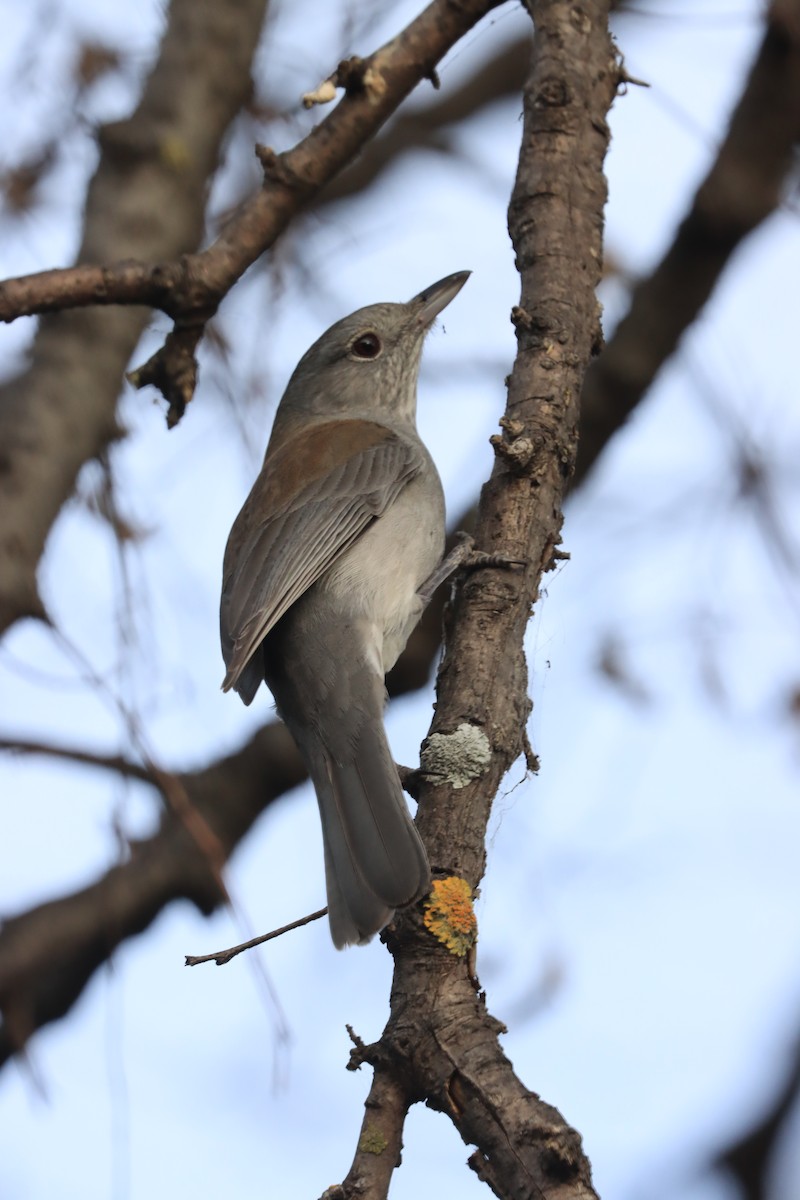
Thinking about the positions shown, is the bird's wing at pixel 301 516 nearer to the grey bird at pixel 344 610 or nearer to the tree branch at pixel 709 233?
the grey bird at pixel 344 610

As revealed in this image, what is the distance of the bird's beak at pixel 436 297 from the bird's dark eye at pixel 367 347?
0.71 feet

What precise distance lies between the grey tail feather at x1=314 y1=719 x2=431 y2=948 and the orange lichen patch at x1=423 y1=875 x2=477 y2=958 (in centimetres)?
8

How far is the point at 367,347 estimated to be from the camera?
6.17m

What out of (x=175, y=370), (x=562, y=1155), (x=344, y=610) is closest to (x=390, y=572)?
(x=344, y=610)

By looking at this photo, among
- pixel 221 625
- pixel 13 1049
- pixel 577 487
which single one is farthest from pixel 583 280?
pixel 13 1049

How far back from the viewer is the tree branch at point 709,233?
612cm

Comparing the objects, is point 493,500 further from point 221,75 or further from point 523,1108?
point 221,75

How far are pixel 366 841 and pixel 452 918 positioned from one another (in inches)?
23.4

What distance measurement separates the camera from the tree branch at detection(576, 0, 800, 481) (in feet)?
20.1

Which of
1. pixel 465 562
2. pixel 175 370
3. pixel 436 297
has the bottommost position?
pixel 465 562

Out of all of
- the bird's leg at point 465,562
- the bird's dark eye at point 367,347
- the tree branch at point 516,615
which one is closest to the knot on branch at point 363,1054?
the tree branch at point 516,615

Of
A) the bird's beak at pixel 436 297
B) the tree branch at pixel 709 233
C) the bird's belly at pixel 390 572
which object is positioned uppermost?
the bird's beak at pixel 436 297

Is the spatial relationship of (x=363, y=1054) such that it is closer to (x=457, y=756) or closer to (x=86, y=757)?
(x=457, y=756)

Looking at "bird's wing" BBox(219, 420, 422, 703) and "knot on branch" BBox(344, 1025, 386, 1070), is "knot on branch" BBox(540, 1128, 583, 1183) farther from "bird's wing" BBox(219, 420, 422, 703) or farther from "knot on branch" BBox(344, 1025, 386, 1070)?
"bird's wing" BBox(219, 420, 422, 703)
